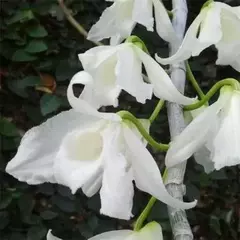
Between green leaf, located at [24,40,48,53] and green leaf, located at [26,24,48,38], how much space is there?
0.6 inches

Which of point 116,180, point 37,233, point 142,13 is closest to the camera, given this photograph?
point 116,180

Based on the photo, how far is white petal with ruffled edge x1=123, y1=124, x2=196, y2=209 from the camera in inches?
19.3

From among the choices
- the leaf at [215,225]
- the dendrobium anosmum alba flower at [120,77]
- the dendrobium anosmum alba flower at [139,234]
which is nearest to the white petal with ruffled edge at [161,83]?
the dendrobium anosmum alba flower at [120,77]

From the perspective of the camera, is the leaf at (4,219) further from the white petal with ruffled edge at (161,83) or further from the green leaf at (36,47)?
the white petal with ruffled edge at (161,83)

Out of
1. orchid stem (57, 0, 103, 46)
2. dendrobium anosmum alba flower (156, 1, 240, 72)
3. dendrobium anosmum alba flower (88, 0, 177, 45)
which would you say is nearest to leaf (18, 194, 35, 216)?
orchid stem (57, 0, 103, 46)

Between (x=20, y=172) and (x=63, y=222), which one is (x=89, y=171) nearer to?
(x=20, y=172)

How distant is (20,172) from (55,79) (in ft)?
3.09

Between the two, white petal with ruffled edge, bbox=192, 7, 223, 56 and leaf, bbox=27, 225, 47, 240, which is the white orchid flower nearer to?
white petal with ruffled edge, bbox=192, 7, 223, 56

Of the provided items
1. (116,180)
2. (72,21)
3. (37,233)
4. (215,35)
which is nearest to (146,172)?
(116,180)

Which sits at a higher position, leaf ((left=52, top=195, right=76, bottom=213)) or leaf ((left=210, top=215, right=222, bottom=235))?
leaf ((left=52, top=195, right=76, bottom=213))

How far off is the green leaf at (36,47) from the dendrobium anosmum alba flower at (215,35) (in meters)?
0.89

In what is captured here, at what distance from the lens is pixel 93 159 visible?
0.51 m

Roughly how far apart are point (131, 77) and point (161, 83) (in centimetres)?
3

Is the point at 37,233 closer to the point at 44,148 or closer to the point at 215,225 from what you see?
the point at 215,225
